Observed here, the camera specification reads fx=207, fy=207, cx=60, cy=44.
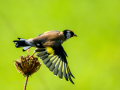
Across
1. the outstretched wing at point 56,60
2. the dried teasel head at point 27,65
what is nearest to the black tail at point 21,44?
the outstretched wing at point 56,60

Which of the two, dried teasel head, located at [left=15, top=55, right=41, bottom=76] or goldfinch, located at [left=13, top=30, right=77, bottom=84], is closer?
dried teasel head, located at [left=15, top=55, right=41, bottom=76]

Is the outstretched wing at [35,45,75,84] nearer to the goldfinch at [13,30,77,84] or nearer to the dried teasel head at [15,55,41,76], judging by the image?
the goldfinch at [13,30,77,84]

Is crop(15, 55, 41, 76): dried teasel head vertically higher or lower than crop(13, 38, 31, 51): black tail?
lower

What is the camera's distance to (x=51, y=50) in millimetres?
2092

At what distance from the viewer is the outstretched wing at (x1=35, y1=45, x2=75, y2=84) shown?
6.75ft

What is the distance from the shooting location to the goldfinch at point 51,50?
2.05m

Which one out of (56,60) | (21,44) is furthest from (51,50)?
(21,44)

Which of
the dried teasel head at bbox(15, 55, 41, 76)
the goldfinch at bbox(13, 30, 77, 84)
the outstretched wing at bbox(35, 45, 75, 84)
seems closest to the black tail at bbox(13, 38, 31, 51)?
the goldfinch at bbox(13, 30, 77, 84)

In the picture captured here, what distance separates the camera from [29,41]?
208 centimetres

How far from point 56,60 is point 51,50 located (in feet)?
0.45

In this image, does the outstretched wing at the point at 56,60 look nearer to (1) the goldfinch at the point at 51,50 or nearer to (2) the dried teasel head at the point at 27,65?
(1) the goldfinch at the point at 51,50

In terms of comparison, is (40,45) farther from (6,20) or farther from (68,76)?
(6,20)

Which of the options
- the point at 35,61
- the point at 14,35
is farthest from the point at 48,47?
the point at 14,35

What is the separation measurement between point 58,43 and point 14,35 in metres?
2.37
